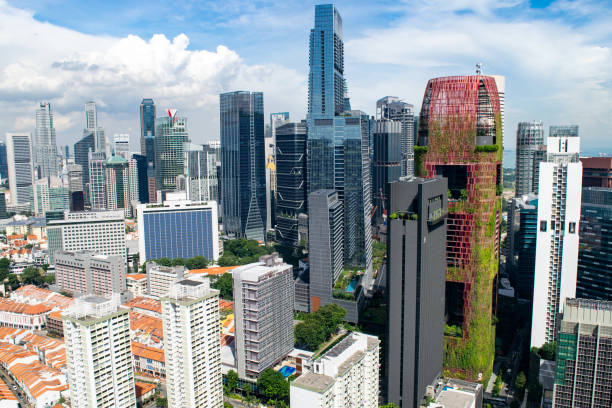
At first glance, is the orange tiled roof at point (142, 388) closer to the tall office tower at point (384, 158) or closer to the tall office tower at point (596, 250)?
the tall office tower at point (596, 250)

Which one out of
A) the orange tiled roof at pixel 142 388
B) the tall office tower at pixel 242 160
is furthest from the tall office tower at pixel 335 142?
the orange tiled roof at pixel 142 388

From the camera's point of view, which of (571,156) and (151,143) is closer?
(571,156)

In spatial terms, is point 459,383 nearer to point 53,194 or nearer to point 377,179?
point 377,179

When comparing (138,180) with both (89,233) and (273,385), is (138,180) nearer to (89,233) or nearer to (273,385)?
(89,233)

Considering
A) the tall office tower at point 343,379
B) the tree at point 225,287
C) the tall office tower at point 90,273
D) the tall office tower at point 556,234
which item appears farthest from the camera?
the tree at point 225,287

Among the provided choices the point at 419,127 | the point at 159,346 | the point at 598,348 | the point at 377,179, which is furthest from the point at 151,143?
the point at 598,348

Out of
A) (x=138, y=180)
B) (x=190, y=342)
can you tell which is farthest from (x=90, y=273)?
(x=138, y=180)
